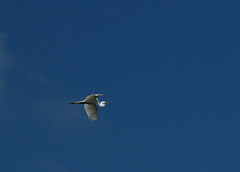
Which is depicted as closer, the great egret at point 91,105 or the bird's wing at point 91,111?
the great egret at point 91,105

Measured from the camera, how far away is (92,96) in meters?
122

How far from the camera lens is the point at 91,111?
126 metres

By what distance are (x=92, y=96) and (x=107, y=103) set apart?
444 cm

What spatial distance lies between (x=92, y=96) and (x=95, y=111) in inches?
203

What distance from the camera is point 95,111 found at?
12600 cm

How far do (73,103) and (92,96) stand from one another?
5567mm

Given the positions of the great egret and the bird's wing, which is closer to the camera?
the great egret

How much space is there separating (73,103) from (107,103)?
6.04 meters

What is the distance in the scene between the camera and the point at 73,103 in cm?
12575

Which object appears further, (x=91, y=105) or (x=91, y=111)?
(x=91, y=111)

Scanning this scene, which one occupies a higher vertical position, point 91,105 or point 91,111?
point 91,105

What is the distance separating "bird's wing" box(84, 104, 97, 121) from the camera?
125188mm

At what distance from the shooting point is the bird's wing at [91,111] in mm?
125188

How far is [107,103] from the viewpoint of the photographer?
125 metres
